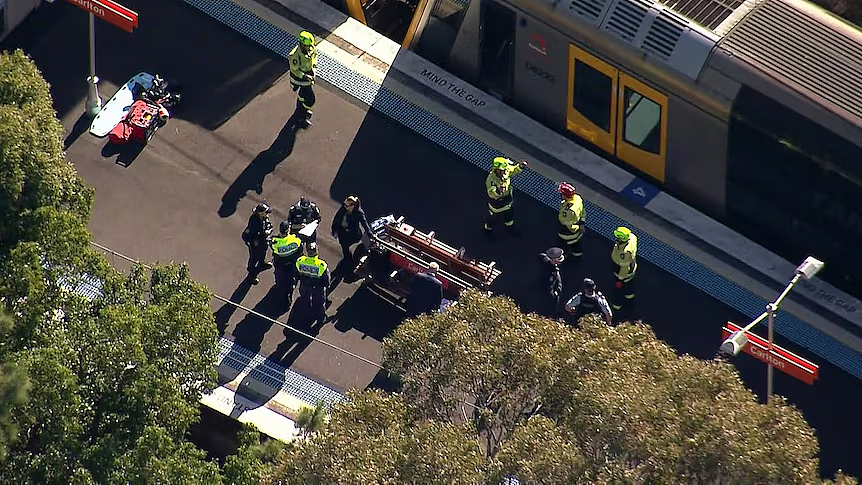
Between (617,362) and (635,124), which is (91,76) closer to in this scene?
(635,124)

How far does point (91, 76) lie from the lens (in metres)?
35.5

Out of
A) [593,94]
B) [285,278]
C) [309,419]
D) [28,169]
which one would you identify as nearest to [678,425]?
[309,419]

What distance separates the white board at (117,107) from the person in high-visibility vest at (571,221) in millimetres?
8575

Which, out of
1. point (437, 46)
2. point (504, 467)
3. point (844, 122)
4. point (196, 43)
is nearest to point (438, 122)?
point (437, 46)

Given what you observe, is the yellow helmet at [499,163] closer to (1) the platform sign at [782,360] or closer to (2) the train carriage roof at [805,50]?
(2) the train carriage roof at [805,50]

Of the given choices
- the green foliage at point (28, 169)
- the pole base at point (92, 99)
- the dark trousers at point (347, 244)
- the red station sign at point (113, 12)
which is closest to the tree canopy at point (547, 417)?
the green foliage at point (28, 169)

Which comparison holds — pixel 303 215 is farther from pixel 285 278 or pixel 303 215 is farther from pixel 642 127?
pixel 642 127

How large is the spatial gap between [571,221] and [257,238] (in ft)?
18.1

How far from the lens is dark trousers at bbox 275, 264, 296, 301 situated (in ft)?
106

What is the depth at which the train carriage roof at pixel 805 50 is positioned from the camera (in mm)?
31844

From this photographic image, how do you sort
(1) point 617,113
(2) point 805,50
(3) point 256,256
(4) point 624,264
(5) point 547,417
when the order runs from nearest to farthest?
(5) point 547,417
(4) point 624,264
(2) point 805,50
(3) point 256,256
(1) point 617,113

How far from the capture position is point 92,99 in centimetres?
3569

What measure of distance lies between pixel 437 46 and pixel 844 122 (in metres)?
9.30

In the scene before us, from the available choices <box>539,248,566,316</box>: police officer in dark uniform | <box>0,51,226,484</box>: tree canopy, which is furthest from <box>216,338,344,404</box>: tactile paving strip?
<box>0,51,226,484</box>: tree canopy
